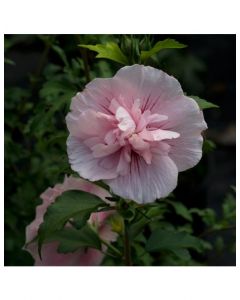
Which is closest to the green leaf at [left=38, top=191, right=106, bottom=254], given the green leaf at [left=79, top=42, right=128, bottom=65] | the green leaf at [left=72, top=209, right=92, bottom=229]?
the green leaf at [left=72, top=209, right=92, bottom=229]

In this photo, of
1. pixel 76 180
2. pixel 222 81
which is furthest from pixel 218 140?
pixel 76 180

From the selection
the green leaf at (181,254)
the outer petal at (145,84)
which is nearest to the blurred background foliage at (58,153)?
the green leaf at (181,254)

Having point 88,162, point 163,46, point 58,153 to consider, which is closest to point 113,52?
point 163,46

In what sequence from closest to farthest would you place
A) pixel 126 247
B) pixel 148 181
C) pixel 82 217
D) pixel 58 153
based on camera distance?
pixel 148 181
pixel 82 217
pixel 126 247
pixel 58 153

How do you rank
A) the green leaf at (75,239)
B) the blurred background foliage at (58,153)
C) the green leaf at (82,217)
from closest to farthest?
the green leaf at (82,217) → the green leaf at (75,239) → the blurred background foliage at (58,153)

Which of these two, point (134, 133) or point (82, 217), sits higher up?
point (134, 133)

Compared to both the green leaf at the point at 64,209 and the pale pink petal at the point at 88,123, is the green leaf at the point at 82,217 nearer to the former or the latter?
the green leaf at the point at 64,209

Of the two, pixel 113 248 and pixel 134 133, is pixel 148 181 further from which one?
pixel 113 248
